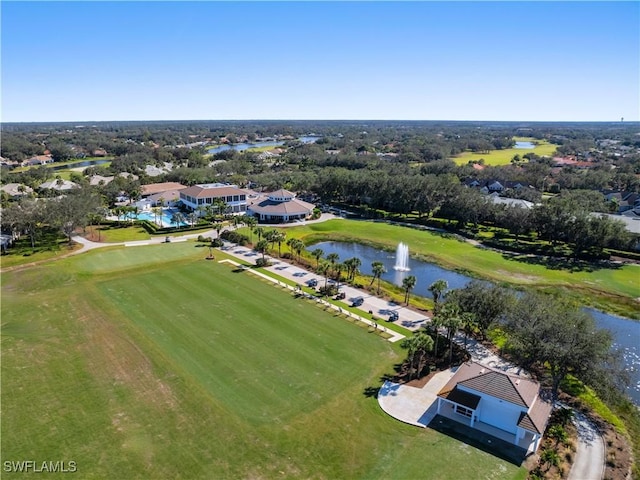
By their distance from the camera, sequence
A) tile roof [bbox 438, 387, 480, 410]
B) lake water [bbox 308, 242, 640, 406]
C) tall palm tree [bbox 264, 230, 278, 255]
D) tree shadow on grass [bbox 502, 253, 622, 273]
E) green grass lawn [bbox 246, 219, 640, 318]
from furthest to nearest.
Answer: tall palm tree [bbox 264, 230, 278, 255] < tree shadow on grass [bbox 502, 253, 622, 273] < green grass lawn [bbox 246, 219, 640, 318] < lake water [bbox 308, 242, 640, 406] < tile roof [bbox 438, 387, 480, 410]

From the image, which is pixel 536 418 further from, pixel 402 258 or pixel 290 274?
pixel 402 258

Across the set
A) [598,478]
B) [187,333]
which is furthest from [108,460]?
[598,478]

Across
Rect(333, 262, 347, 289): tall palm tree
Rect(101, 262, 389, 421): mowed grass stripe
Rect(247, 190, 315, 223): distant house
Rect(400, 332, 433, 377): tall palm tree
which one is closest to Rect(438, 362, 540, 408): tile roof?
Rect(400, 332, 433, 377): tall palm tree

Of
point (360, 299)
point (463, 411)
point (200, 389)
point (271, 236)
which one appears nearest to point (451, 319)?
→ point (463, 411)

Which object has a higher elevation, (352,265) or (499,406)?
(352,265)

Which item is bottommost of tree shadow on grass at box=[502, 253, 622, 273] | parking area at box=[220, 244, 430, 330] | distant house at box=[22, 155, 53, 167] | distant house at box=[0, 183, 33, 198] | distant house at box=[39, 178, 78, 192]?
tree shadow on grass at box=[502, 253, 622, 273]
